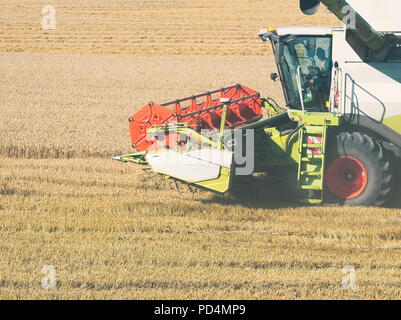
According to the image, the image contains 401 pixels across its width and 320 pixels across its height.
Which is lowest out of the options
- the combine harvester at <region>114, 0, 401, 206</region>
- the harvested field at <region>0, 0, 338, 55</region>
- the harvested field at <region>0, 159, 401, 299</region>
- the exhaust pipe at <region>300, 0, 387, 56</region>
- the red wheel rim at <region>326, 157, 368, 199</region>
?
the harvested field at <region>0, 159, 401, 299</region>

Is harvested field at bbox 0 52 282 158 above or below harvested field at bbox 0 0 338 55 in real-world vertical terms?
below

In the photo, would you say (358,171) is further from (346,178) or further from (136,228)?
(136,228)

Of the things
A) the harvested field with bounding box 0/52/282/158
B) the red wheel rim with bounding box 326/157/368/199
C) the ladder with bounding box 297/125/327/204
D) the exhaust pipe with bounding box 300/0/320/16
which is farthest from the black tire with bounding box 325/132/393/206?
the harvested field with bounding box 0/52/282/158

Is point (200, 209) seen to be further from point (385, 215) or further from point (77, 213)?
point (385, 215)

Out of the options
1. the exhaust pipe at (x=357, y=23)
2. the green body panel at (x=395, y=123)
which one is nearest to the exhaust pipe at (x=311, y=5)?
the exhaust pipe at (x=357, y=23)

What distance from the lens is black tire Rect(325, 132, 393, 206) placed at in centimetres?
852

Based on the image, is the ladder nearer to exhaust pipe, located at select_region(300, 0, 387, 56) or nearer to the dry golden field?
the dry golden field

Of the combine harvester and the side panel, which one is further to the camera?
the side panel

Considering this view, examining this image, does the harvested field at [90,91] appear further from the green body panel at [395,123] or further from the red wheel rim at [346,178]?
the green body panel at [395,123]

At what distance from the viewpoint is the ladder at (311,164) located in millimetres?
8672

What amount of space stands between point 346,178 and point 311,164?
0.39 m

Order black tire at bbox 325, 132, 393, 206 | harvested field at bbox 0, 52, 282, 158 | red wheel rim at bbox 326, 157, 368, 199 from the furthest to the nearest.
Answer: harvested field at bbox 0, 52, 282, 158 → red wheel rim at bbox 326, 157, 368, 199 → black tire at bbox 325, 132, 393, 206

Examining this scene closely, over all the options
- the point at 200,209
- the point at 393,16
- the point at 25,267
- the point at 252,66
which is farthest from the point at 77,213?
the point at 252,66

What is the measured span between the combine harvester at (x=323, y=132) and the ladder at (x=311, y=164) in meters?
0.01
